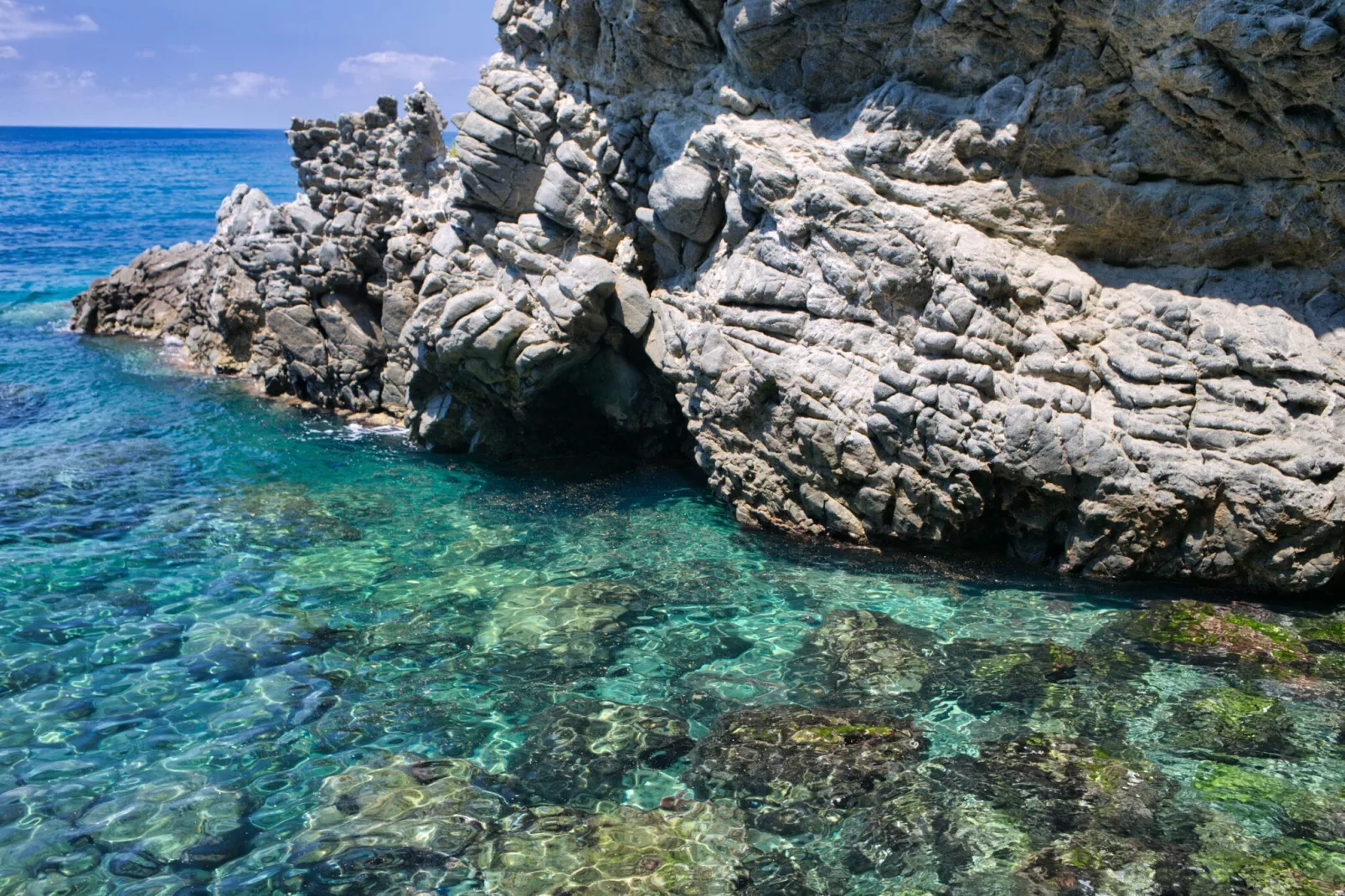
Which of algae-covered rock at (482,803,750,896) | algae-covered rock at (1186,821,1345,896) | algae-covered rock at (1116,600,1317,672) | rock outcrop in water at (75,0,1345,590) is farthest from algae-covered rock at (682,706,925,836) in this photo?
rock outcrop in water at (75,0,1345,590)

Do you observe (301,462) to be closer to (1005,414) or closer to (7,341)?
(1005,414)

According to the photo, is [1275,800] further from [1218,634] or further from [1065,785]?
[1218,634]

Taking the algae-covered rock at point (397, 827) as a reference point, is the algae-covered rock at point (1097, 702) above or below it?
above

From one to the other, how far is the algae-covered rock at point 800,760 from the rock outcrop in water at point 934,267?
4682 mm

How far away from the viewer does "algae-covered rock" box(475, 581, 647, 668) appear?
12.6 meters

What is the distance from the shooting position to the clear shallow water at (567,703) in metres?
8.76

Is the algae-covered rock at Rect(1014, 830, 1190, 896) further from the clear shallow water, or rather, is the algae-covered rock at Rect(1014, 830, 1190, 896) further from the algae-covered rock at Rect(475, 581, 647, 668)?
the algae-covered rock at Rect(475, 581, 647, 668)

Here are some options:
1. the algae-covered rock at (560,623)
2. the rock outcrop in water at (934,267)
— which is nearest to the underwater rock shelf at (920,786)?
the algae-covered rock at (560,623)

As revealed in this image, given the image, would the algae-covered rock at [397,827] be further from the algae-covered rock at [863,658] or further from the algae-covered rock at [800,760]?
the algae-covered rock at [863,658]

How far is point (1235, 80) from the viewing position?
12.1 metres

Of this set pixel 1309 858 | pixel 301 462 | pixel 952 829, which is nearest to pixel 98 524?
pixel 301 462

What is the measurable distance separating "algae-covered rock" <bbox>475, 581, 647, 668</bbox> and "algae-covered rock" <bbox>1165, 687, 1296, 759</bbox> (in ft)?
22.1

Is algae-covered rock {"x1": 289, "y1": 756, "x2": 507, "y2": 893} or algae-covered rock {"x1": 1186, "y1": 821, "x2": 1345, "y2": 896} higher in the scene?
algae-covered rock {"x1": 1186, "y1": 821, "x2": 1345, "y2": 896}

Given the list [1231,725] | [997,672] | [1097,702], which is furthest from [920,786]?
[1231,725]
